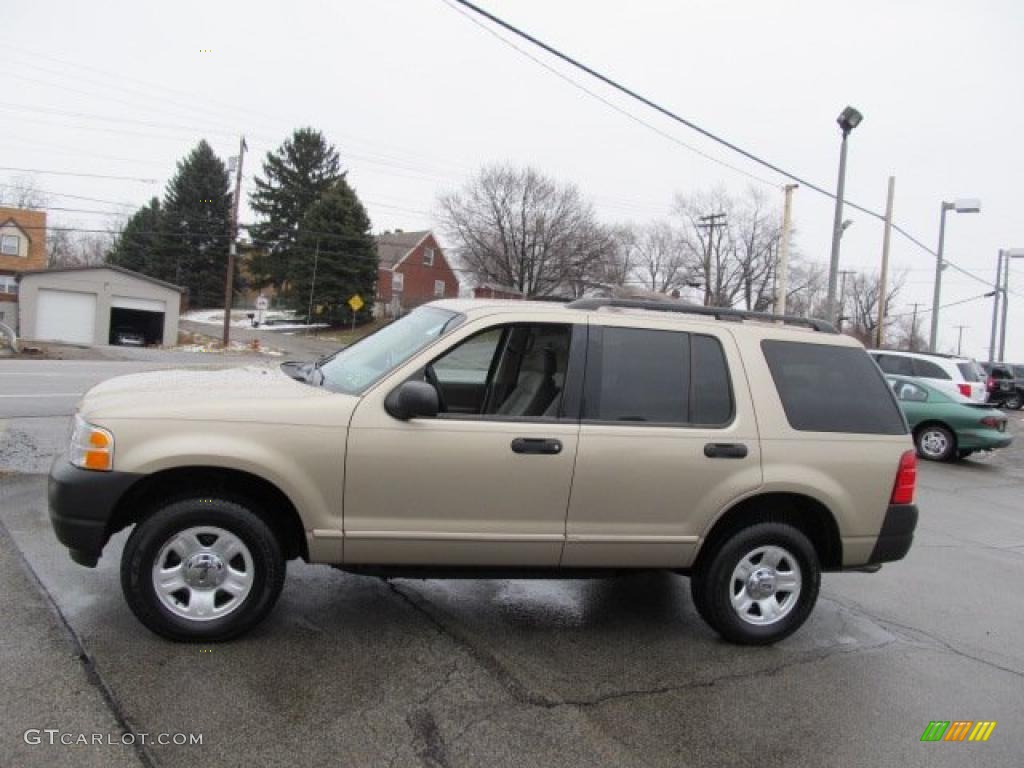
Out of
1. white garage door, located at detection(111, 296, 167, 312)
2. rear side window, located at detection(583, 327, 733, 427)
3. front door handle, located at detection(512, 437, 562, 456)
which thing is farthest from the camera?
white garage door, located at detection(111, 296, 167, 312)

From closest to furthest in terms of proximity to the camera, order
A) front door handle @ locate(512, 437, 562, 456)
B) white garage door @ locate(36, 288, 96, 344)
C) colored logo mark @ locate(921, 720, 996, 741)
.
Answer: colored logo mark @ locate(921, 720, 996, 741), front door handle @ locate(512, 437, 562, 456), white garage door @ locate(36, 288, 96, 344)

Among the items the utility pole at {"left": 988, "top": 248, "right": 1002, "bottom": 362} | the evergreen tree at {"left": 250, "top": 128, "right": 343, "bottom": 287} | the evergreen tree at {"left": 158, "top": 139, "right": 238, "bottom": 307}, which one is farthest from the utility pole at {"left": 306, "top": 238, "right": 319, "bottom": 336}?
the utility pole at {"left": 988, "top": 248, "right": 1002, "bottom": 362}

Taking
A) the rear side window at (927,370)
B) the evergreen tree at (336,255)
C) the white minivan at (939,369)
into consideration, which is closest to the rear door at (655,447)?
the white minivan at (939,369)

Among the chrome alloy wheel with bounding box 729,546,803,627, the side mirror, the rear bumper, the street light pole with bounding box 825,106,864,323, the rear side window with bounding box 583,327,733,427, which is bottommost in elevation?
the chrome alloy wheel with bounding box 729,546,803,627

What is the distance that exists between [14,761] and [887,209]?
2632cm

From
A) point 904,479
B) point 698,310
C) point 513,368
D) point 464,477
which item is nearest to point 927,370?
point 904,479

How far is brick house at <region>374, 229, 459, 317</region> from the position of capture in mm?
71125

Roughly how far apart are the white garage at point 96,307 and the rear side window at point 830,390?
41966 mm

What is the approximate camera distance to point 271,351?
39.7 metres

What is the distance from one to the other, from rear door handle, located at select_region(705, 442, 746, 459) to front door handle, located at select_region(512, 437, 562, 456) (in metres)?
0.83

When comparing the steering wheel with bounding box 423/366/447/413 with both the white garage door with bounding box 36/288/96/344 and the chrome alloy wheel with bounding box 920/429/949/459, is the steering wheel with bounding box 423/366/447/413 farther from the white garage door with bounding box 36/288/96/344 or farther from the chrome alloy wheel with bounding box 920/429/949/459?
the white garage door with bounding box 36/288/96/344

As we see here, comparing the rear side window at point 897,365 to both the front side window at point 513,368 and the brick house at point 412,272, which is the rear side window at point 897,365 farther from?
the brick house at point 412,272

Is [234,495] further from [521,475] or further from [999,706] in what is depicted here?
[999,706]

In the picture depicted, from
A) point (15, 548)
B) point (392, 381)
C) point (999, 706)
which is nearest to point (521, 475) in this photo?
point (392, 381)
